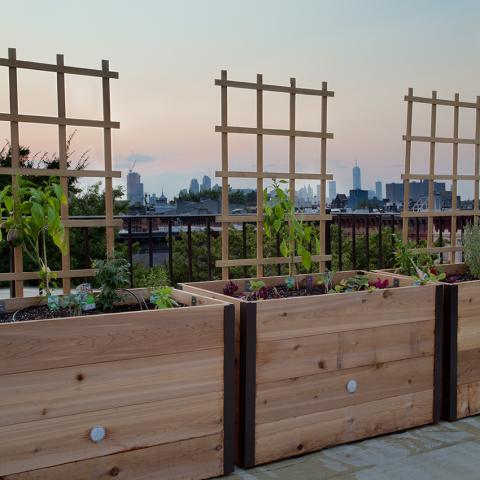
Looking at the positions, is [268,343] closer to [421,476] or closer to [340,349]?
[340,349]

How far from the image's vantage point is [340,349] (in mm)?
2508

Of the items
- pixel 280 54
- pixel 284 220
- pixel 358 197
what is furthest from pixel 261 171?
pixel 358 197

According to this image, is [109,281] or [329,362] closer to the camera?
[109,281]

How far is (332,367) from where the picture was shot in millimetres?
2492

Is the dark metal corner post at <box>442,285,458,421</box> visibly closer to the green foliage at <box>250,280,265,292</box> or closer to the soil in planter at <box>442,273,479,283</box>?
the soil in planter at <box>442,273,479,283</box>

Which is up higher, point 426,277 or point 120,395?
point 426,277

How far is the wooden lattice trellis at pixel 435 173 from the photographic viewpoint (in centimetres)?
358

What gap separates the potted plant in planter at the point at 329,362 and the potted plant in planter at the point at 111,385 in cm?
12

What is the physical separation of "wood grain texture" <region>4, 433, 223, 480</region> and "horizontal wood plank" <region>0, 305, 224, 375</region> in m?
0.35

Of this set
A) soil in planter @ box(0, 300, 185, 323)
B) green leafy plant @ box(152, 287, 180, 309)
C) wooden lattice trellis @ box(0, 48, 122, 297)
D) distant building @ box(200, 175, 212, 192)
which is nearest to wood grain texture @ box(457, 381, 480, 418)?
green leafy plant @ box(152, 287, 180, 309)

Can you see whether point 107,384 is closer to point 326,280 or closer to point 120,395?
point 120,395

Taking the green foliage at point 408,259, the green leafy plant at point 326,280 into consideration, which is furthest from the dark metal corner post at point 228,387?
the green foliage at point 408,259

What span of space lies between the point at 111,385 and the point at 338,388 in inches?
40.5

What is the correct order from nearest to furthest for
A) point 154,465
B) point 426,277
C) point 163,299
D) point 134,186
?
point 154,465, point 163,299, point 426,277, point 134,186
